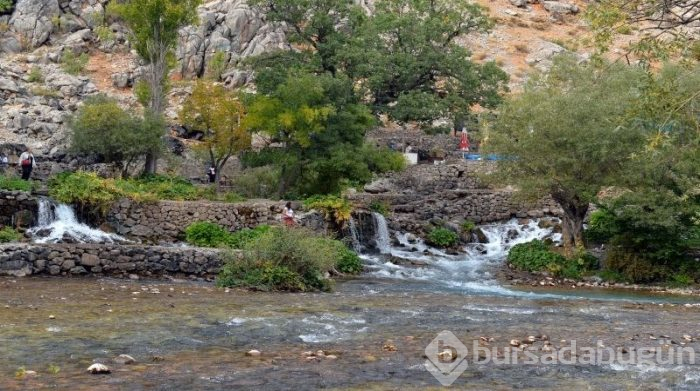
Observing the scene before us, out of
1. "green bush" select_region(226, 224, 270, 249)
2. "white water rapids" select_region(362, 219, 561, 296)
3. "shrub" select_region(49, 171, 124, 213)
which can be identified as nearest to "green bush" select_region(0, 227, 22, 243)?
"shrub" select_region(49, 171, 124, 213)

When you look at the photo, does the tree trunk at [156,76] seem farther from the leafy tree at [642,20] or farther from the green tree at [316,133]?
the leafy tree at [642,20]

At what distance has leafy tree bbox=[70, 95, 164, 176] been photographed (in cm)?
3034

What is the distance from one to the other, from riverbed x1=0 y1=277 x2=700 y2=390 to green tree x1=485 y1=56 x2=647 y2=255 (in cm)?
723

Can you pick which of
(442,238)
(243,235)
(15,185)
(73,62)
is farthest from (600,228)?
(73,62)

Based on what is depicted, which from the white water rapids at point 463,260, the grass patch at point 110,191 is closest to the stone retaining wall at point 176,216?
the grass patch at point 110,191

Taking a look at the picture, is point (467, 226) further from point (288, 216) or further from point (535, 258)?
point (288, 216)

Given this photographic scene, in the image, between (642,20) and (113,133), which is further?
(113,133)

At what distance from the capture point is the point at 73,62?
51719 millimetres

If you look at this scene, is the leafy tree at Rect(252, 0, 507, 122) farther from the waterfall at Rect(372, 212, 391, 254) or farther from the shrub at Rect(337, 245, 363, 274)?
the shrub at Rect(337, 245, 363, 274)

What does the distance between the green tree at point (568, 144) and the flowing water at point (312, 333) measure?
5828 mm

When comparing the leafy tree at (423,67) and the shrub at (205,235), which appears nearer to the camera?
the shrub at (205,235)

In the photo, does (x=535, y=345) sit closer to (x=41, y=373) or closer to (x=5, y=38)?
(x=41, y=373)

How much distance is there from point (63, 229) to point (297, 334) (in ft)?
45.6

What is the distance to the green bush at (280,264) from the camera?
18625 mm
